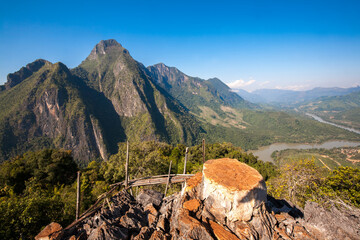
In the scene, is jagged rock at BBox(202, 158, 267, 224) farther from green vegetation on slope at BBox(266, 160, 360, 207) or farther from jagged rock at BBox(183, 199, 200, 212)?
green vegetation on slope at BBox(266, 160, 360, 207)

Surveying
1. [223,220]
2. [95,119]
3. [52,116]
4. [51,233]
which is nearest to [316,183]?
[223,220]

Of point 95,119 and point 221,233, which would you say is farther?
point 95,119

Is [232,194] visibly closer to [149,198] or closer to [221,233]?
[221,233]

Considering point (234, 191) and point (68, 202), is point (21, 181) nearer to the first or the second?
point (68, 202)

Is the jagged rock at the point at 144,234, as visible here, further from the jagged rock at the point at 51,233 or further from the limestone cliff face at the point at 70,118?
the limestone cliff face at the point at 70,118

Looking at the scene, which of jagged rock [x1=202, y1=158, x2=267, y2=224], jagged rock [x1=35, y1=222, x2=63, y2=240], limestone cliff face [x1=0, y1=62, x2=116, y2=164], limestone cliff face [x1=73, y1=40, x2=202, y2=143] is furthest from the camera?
limestone cliff face [x1=73, y1=40, x2=202, y2=143]

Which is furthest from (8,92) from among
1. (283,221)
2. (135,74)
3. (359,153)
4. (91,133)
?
(359,153)

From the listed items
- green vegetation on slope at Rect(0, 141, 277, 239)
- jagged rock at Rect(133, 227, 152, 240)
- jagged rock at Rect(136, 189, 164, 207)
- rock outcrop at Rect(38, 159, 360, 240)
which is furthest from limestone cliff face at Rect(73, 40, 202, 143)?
jagged rock at Rect(133, 227, 152, 240)
